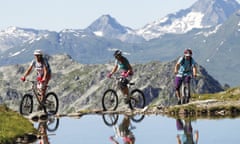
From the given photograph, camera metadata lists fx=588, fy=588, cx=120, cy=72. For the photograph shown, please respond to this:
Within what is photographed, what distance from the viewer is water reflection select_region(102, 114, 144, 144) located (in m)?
19.5

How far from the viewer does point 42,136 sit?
2202 centimetres

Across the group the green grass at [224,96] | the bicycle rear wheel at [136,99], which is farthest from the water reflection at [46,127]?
the green grass at [224,96]

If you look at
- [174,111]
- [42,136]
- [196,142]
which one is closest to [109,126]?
[42,136]

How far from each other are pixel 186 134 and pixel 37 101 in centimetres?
1455

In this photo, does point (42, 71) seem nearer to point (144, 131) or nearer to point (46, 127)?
point (46, 127)

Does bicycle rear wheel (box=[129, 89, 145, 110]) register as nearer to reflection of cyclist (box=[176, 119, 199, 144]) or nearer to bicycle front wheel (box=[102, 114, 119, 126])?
bicycle front wheel (box=[102, 114, 119, 126])

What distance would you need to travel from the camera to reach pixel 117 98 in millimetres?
33531

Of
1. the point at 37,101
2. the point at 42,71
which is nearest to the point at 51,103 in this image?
the point at 37,101

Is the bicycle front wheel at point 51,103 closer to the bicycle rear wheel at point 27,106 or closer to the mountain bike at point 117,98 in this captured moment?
the bicycle rear wheel at point 27,106

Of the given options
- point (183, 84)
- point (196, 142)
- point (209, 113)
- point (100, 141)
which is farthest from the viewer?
point (183, 84)

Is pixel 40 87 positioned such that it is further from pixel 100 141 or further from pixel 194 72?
pixel 100 141

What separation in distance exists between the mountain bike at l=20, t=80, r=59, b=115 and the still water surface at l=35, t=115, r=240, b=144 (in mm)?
4778

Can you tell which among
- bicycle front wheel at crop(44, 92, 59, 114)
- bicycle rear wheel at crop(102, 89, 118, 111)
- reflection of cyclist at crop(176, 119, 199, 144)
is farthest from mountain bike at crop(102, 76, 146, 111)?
reflection of cyclist at crop(176, 119, 199, 144)

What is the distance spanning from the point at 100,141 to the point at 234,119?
28.1 feet
